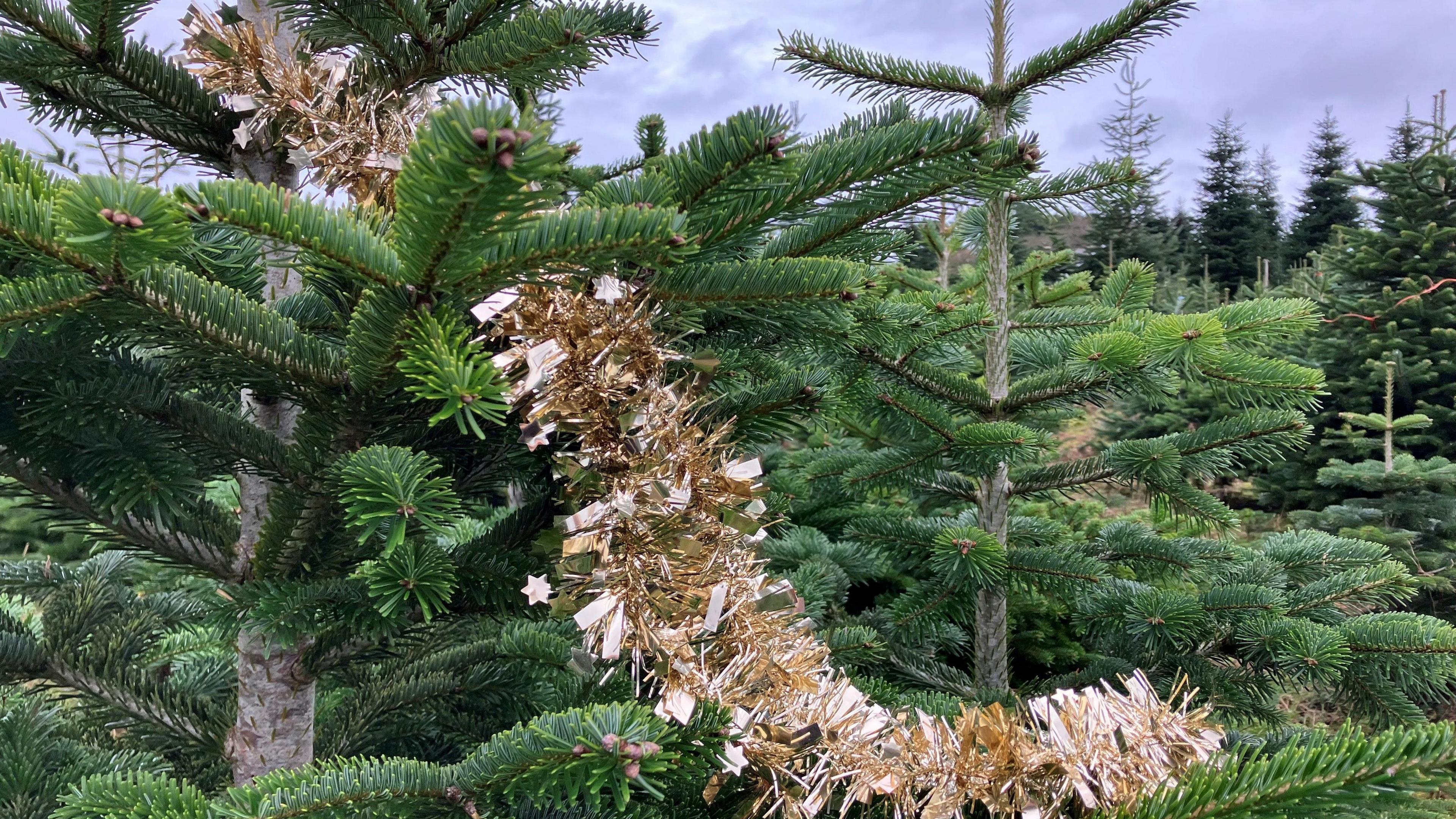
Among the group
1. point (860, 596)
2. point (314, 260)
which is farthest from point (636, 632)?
point (860, 596)

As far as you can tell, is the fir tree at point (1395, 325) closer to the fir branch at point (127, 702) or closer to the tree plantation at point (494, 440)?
the tree plantation at point (494, 440)

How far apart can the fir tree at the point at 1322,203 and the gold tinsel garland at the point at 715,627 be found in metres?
19.0

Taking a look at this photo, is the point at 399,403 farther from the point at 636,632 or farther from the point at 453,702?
the point at 453,702

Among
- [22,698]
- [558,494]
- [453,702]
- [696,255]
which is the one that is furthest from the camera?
[22,698]

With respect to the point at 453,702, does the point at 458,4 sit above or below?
above

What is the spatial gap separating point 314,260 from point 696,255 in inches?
14.4

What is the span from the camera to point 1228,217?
57.6ft

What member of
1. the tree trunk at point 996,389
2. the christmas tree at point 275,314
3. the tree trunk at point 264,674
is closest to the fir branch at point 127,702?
the christmas tree at point 275,314

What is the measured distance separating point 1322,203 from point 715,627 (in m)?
21.1

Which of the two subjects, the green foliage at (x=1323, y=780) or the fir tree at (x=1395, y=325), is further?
the fir tree at (x=1395, y=325)

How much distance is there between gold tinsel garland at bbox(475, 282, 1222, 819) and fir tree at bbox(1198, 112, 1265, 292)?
1829cm

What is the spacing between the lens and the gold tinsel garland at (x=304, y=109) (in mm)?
1027

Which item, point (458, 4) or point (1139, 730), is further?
point (458, 4)

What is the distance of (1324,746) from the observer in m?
0.70
